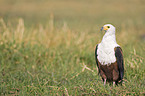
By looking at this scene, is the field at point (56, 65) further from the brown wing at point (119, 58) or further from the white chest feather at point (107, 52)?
the white chest feather at point (107, 52)

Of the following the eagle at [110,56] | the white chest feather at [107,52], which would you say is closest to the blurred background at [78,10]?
the eagle at [110,56]

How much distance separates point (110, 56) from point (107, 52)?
9 centimetres

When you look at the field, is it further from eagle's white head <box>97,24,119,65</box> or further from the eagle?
eagle's white head <box>97,24,119,65</box>

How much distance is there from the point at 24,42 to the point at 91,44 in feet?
6.30

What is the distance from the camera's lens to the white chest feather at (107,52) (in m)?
3.95

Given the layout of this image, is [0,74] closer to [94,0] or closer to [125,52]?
[125,52]

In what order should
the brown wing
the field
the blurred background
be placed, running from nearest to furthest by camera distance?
the field < the brown wing < the blurred background

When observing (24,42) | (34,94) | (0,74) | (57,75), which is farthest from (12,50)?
(34,94)

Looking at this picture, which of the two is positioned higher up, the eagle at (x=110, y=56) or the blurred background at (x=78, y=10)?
the blurred background at (x=78, y=10)

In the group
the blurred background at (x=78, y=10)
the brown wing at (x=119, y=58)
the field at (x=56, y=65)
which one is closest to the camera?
the field at (x=56, y=65)

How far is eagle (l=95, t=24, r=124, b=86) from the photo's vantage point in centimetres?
397

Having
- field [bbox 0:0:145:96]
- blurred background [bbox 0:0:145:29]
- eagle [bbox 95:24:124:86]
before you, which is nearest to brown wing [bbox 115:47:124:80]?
eagle [bbox 95:24:124:86]

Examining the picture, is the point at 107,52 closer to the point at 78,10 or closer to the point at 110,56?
the point at 110,56

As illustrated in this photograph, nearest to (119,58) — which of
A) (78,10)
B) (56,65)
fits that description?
(56,65)
